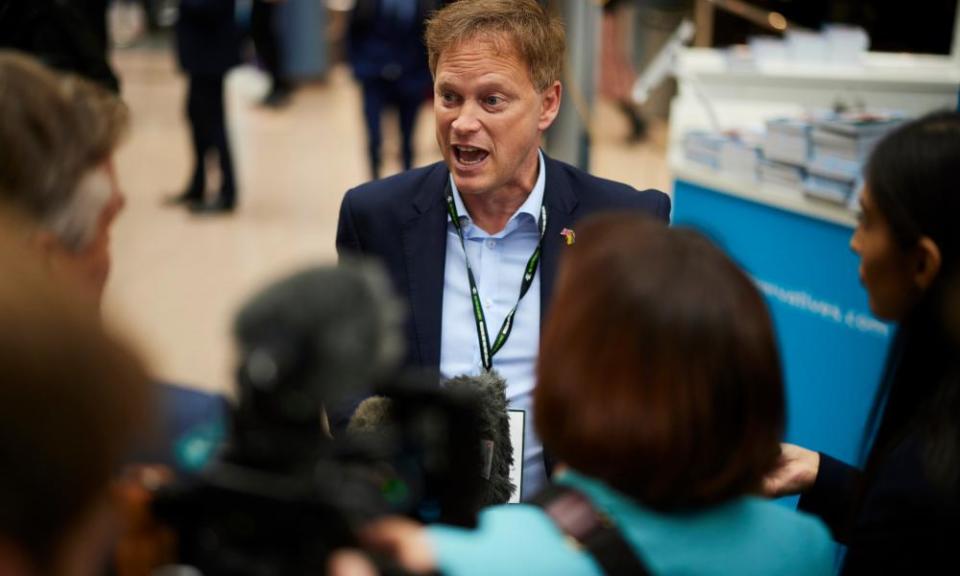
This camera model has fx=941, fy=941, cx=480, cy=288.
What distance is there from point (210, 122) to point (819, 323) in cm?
447

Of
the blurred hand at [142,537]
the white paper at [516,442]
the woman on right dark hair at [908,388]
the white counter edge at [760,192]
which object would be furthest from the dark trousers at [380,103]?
A: the blurred hand at [142,537]

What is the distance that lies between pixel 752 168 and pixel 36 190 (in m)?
2.90

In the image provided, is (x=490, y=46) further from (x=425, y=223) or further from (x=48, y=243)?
(x=48, y=243)

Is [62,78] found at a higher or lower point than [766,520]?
higher

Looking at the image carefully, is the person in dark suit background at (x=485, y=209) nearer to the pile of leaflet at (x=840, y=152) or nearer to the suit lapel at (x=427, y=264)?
the suit lapel at (x=427, y=264)

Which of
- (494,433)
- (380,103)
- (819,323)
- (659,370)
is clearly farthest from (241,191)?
(659,370)

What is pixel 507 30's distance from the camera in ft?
6.66

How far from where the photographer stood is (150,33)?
47.0ft

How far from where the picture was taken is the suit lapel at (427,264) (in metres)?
2.01

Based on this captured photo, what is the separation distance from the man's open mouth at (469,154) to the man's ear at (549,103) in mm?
172

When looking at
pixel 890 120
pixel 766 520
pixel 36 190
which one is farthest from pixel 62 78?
pixel 890 120

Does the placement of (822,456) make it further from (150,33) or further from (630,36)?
(150,33)

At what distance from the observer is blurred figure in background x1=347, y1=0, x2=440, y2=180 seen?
252 inches

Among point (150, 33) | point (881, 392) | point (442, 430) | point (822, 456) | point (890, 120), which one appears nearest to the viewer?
point (442, 430)
